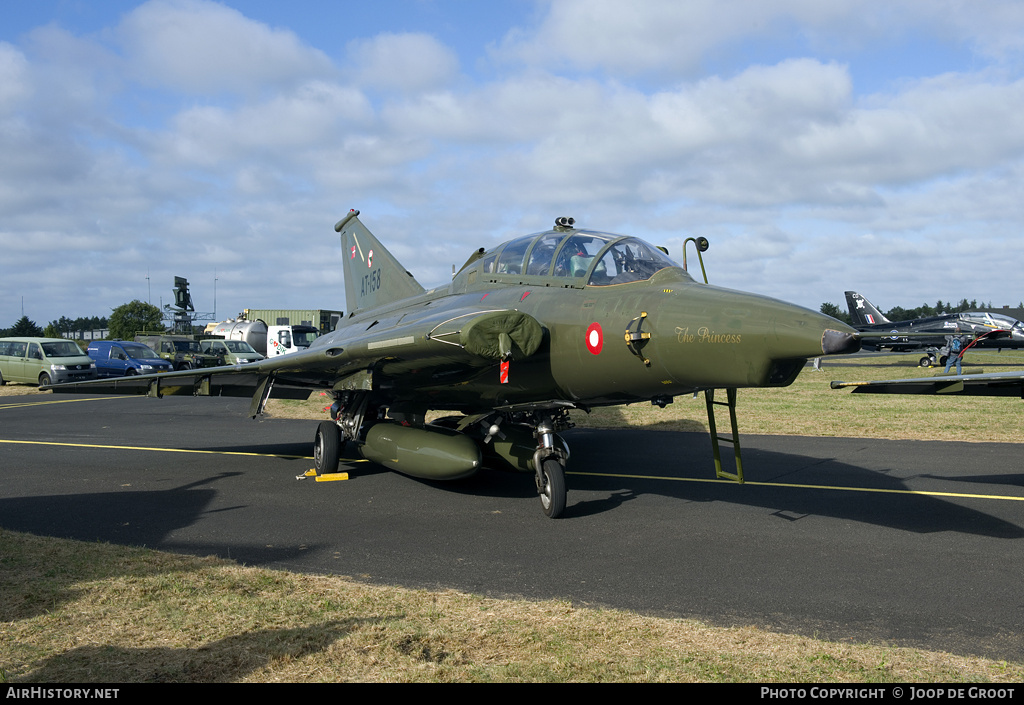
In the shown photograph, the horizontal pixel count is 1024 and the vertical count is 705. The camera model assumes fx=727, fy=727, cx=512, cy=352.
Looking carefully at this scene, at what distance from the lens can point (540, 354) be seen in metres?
7.66

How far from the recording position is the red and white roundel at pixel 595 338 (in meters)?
7.02

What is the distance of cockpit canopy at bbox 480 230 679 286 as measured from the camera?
756 cm

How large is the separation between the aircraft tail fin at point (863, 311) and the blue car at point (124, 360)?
39.4 m

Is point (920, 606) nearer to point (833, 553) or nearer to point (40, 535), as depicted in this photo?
point (833, 553)

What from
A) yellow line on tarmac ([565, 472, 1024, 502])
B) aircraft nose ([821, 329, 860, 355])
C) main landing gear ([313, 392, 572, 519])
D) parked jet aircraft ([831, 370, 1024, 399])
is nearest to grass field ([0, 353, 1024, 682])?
aircraft nose ([821, 329, 860, 355])

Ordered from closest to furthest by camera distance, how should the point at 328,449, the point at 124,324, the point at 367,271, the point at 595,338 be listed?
the point at 595,338 → the point at 328,449 → the point at 367,271 → the point at 124,324

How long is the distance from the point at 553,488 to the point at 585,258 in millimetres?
2498

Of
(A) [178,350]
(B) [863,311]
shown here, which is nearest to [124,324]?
(A) [178,350]

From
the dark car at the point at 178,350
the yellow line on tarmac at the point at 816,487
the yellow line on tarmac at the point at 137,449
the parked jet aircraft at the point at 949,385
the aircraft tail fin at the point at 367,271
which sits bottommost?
the yellow line on tarmac at the point at 816,487

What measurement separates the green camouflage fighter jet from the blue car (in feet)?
73.2

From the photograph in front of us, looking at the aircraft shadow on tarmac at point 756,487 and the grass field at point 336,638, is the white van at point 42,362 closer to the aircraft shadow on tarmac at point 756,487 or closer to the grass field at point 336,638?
the aircraft shadow on tarmac at point 756,487

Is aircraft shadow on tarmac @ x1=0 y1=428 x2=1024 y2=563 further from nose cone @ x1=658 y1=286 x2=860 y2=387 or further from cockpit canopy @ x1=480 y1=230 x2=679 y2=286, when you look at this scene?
cockpit canopy @ x1=480 y1=230 x2=679 y2=286

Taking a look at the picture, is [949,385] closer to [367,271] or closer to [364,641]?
[364,641]

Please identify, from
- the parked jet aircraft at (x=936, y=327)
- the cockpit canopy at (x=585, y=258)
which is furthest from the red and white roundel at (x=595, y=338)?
the parked jet aircraft at (x=936, y=327)
